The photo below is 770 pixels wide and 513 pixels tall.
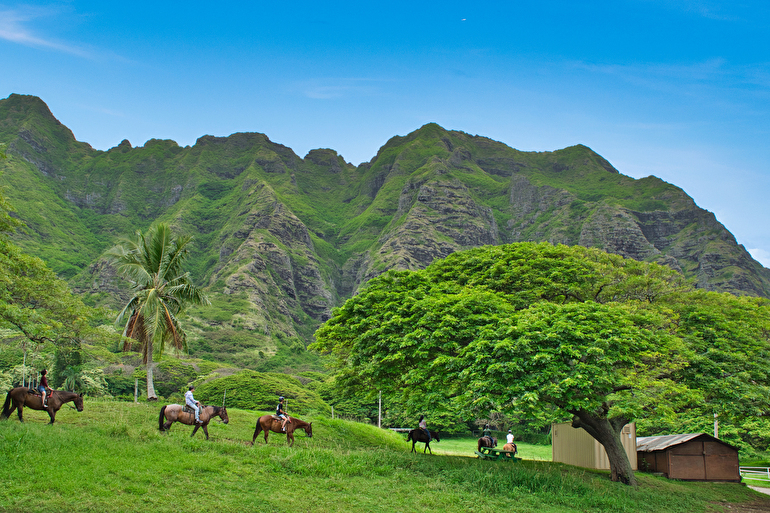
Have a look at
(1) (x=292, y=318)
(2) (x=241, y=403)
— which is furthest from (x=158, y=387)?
(1) (x=292, y=318)

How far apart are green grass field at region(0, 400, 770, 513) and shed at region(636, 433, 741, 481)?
357 cm

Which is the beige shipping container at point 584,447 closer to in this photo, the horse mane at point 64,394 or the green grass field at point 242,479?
the green grass field at point 242,479

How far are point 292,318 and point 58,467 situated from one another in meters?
143

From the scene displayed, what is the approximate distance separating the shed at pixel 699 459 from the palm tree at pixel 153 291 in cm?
2506

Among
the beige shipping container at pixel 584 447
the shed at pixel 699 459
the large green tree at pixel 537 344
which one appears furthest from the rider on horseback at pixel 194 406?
the shed at pixel 699 459

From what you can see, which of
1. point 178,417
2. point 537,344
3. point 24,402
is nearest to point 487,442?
point 537,344

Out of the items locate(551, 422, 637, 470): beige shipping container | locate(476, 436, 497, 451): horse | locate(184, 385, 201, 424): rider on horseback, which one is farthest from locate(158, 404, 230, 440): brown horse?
locate(551, 422, 637, 470): beige shipping container

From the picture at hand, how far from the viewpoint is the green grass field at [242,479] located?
11305 millimetres

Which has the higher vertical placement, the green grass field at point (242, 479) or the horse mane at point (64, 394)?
the horse mane at point (64, 394)

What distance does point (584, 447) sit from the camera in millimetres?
26141

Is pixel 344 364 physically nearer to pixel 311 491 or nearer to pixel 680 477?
pixel 311 491

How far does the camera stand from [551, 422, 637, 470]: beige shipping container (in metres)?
25.1

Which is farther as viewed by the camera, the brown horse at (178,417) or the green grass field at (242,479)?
the brown horse at (178,417)

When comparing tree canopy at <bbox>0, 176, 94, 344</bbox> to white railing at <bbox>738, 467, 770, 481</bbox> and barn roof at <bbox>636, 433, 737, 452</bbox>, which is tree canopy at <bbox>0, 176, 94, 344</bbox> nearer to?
barn roof at <bbox>636, 433, 737, 452</bbox>
